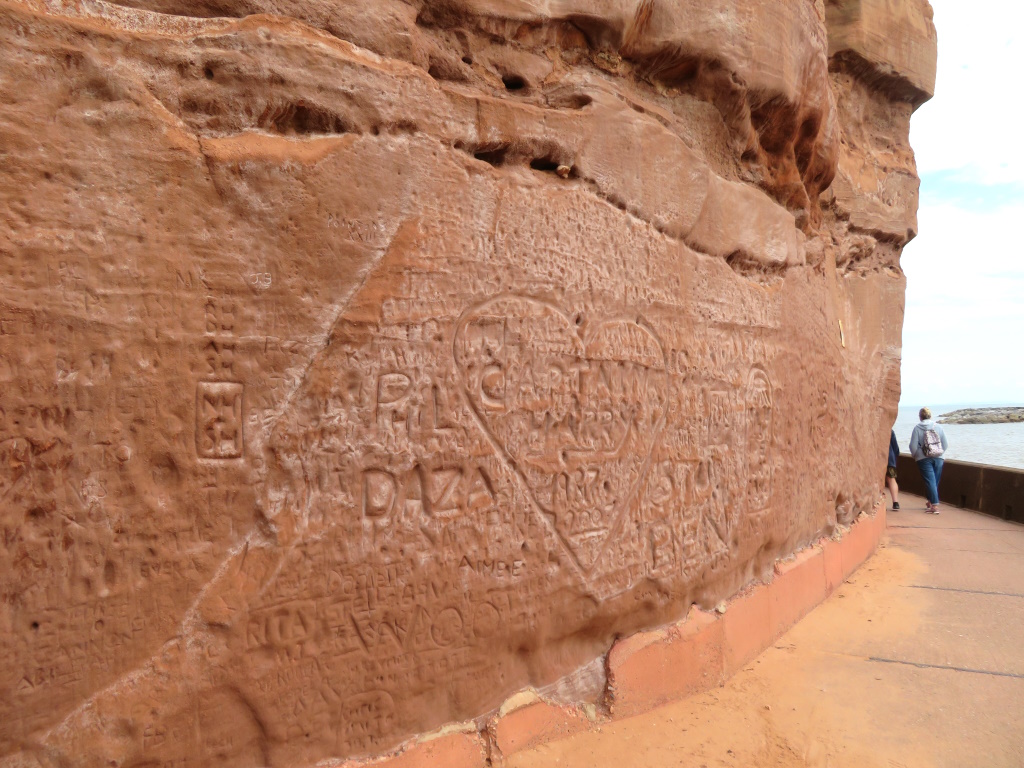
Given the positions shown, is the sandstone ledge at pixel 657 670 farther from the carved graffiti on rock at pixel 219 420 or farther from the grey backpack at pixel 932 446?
the grey backpack at pixel 932 446

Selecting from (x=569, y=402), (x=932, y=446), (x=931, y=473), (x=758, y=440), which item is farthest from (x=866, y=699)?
(x=931, y=473)

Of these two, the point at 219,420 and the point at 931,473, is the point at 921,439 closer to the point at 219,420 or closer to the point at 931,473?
the point at 931,473

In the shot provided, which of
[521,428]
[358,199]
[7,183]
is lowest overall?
[521,428]

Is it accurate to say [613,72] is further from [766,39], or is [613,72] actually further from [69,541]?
[69,541]

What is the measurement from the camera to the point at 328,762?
66.0 inches

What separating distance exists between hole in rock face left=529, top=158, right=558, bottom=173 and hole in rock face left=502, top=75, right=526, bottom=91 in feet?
0.87

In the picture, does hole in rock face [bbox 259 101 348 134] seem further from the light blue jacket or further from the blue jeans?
the blue jeans

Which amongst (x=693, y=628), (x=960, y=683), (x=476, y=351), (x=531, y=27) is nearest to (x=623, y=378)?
(x=476, y=351)

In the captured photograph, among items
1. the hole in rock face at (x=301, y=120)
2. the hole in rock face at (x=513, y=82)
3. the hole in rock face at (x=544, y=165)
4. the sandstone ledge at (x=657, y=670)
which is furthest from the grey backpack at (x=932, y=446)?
the hole in rock face at (x=301, y=120)

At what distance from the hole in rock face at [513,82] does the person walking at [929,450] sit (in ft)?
17.5

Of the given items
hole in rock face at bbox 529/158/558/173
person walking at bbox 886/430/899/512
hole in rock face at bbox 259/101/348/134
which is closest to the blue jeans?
person walking at bbox 886/430/899/512

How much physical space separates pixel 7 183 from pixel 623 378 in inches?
66.4

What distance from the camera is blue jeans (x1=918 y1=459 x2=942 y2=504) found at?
625 cm

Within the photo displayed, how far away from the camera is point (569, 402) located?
214 cm
